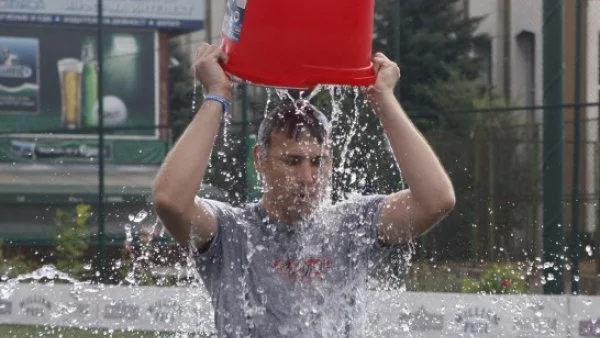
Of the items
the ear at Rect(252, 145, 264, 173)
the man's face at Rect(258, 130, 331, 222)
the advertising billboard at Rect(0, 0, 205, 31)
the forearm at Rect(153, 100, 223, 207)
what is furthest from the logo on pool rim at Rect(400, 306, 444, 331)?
the forearm at Rect(153, 100, 223, 207)

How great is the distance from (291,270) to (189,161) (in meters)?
0.38

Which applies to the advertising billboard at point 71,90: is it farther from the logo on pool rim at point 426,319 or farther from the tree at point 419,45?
the logo on pool rim at point 426,319

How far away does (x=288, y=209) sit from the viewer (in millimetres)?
Answer: 3473

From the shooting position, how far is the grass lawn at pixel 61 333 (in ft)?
32.8

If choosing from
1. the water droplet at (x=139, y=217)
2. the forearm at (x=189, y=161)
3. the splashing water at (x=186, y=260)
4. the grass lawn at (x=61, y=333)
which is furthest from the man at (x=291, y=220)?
the water droplet at (x=139, y=217)

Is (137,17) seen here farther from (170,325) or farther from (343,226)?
(343,226)

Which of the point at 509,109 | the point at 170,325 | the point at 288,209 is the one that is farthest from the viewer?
the point at 509,109

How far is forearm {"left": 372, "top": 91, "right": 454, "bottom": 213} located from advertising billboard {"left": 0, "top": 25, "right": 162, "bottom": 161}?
9459 millimetres

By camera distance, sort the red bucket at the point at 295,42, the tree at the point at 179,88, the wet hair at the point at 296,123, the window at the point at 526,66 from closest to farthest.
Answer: the red bucket at the point at 295,42 < the wet hair at the point at 296,123 < the tree at the point at 179,88 < the window at the point at 526,66

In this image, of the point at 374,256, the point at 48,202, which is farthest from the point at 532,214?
the point at 374,256

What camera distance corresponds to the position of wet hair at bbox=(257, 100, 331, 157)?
3.48m

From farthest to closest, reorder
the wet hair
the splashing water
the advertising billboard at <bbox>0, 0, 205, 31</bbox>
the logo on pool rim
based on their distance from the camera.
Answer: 1. the advertising billboard at <bbox>0, 0, 205, 31</bbox>
2. the splashing water
3. the logo on pool rim
4. the wet hair

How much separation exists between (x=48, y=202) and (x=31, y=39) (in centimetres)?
277

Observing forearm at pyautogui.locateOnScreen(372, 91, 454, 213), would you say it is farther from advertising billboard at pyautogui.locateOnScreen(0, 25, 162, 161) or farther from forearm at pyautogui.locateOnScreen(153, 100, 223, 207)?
advertising billboard at pyautogui.locateOnScreen(0, 25, 162, 161)
